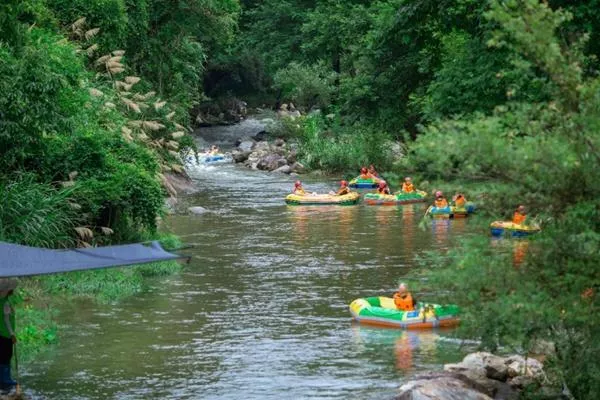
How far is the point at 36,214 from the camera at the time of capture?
20500mm

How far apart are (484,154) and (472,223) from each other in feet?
3.26

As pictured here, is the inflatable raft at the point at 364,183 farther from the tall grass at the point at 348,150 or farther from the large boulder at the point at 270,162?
the large boulder at the point at 270,162

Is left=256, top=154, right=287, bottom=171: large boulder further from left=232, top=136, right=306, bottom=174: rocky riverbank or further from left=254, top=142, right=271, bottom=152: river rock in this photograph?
left=254, top=142, right=271, bottom=152: river rock

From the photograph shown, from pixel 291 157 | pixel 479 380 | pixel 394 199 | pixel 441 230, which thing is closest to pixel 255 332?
pixel 479 380

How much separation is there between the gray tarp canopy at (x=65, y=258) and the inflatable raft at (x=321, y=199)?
22.1 m

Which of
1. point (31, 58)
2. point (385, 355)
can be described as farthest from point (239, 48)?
point (385, 355)

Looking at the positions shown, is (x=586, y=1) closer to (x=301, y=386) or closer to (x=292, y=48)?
Result: (x=301, y=386)

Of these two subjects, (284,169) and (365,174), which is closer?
(365,174)

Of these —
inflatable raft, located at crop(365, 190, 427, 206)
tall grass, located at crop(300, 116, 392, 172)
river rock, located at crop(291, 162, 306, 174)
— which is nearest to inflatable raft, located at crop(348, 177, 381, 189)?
tall grass, located at crop(300, 116, 392, 172)

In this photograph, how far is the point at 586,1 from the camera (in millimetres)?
20219

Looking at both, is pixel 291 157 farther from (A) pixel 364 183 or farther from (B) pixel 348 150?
(A) pixel 364 183

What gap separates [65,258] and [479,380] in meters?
5.00

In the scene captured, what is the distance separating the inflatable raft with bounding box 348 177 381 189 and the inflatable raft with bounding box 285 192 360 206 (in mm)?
5148

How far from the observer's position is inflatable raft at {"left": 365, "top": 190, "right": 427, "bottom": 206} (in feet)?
118
